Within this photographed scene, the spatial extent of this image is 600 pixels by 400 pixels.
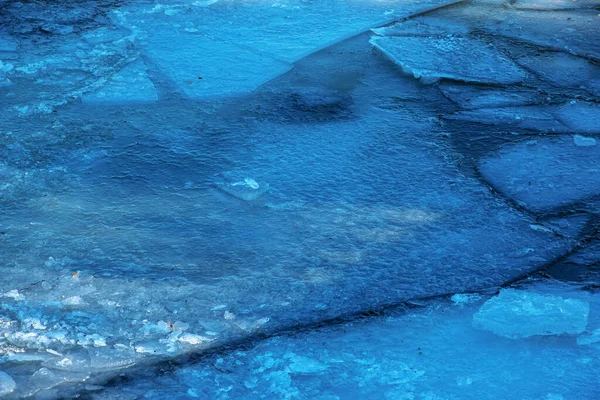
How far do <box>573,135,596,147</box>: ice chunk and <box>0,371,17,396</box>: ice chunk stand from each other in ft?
7.57

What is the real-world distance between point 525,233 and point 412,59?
4.79 feet

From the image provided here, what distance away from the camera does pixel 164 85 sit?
10.6 feet

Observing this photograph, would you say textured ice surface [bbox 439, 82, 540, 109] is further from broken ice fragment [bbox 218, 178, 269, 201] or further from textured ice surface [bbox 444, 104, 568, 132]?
broken ice fragment [bbox 218, 178, 269, 201]

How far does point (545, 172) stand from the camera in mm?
2660

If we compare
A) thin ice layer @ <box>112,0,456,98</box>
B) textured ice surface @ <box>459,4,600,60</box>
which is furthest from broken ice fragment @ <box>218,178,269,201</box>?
textured ice surface @ <box>459,4,600,60</box>

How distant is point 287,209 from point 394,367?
0.78 metres

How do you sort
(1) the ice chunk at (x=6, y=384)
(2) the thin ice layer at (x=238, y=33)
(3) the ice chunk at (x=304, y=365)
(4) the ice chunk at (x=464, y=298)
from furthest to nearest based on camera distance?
(2) the thin ice layer at (x=238, y=33) < (4) the ice chunk at (x=464, y=298) < (3) the ice chunk at (x=304, y=365) < (1) the ice chunk at (x=6, y=384)

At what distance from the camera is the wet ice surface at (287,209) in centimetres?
177

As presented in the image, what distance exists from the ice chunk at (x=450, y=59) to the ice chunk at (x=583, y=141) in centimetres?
56

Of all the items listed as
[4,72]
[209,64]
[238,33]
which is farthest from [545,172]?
[4,72]

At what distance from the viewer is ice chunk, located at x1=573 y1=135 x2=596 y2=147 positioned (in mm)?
2865

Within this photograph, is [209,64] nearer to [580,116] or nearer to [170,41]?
[170,41]

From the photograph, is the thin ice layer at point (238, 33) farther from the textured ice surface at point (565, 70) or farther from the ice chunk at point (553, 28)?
the textured ice surface at point (565, 70)

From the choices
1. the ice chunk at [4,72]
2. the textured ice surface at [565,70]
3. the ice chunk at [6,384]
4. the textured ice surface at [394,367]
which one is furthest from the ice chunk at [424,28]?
the ice chunk at [6,384]
